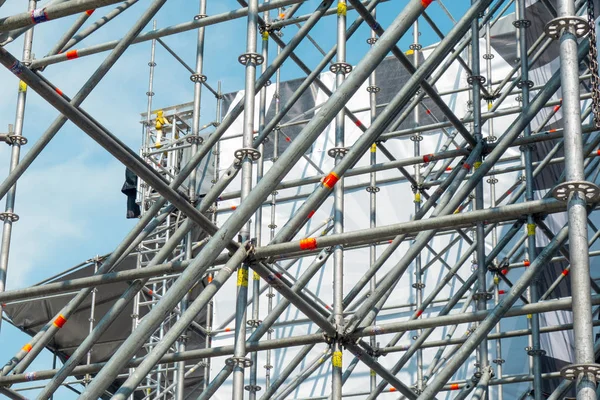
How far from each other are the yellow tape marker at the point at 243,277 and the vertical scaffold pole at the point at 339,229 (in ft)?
2.80

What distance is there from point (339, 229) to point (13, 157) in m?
3.38

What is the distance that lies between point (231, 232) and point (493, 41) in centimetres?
838

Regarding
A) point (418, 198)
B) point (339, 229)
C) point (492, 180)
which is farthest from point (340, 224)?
point (492, 180)

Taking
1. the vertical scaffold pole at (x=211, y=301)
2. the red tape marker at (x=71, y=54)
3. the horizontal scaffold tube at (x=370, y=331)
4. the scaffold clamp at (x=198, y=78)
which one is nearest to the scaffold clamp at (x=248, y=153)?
the horizontal scaffold tube at (x=370, y=331)

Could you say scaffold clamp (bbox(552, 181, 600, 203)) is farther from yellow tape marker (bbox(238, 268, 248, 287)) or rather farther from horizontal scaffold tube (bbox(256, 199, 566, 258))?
yellow tape marker (bbox(238, 268, 248, 287))

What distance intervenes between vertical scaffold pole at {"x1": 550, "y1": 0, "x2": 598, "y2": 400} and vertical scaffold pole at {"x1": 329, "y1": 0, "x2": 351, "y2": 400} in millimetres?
2083

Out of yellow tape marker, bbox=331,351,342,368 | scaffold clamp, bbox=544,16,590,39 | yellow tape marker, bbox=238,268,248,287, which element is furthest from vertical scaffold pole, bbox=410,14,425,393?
scaffold clamp, bbox=544,16,590,39

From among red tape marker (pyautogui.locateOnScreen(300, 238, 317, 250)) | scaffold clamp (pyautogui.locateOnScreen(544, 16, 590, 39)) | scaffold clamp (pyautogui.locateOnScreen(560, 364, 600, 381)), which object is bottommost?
scaffold clamp (pyautogui.locateOnScreen(560, 364, 600, 381))

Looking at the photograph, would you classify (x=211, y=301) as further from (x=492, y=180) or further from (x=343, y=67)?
(x=343, y=67)

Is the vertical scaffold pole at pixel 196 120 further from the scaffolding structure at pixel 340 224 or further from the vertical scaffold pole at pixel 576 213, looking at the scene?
the vertical scaffold pole at pixel 576 213

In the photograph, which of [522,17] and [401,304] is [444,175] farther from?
[522,17]

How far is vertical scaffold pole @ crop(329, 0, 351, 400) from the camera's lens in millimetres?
7270

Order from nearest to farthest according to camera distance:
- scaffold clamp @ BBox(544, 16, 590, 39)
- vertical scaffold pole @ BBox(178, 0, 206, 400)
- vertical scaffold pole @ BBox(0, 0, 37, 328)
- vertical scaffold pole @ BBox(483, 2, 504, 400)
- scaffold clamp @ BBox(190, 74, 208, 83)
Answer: scaffold clamp @ BBox(544, 16, 590, 39), vertical scaffold pole @ BBox(0, 0, 37, 328), vertical scaffold pole @ BBox(178, 0, 206, 400), scaffold clamp @ BBox(190, 74, 208, 83), vertical scaffold pole @ BBox(483, 2, 504, 400)

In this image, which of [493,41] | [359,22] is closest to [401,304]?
[493,41]
